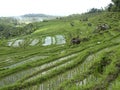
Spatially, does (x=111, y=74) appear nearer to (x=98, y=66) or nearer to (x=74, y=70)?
(x=98, y=66)

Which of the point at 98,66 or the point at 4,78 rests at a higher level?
the point at 98,66

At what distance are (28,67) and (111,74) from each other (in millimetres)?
9632

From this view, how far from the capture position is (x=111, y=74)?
17.9 metres

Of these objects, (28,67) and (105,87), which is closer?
(105,87)

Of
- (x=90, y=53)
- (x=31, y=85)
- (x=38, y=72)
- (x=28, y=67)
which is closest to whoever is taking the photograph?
(x=31, y=85)

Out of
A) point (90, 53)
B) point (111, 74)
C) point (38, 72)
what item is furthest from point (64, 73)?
point (90, 53)

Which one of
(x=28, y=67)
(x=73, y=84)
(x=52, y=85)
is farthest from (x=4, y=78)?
(x=73, y=84)

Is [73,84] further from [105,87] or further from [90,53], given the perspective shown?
[90,53]

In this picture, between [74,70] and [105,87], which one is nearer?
[105,87]

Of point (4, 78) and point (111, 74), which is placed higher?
point (111, 74)

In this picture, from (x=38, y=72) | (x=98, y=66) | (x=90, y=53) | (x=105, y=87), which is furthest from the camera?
(x=90, y=53)

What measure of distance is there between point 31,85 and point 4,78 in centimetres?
465

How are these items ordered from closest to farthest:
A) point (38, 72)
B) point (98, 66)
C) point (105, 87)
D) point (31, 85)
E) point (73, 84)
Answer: point (105, 87) → point (73, 84) → point (31, 85) → point (98, 66) → point (38, 72)

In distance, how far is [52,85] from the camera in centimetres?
1800
